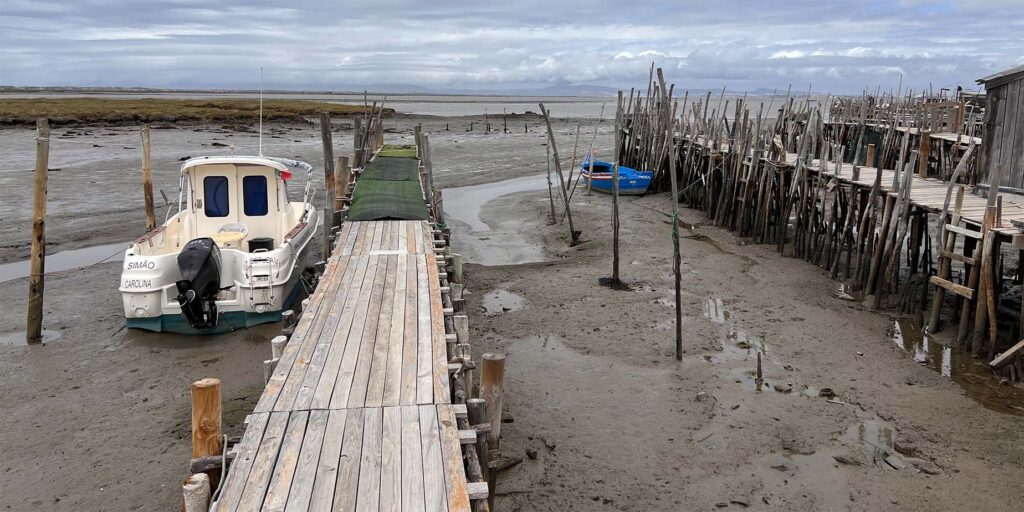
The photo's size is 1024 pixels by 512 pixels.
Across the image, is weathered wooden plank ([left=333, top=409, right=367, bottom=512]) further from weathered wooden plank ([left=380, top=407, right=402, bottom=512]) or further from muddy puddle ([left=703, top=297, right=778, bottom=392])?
muddy puddle ([left=703, top=297, right=778, bottom=392])

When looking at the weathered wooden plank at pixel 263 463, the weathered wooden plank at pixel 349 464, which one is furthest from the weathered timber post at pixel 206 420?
the weathered wooden plank at pixel 349 464

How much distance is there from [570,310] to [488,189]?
1434 cm

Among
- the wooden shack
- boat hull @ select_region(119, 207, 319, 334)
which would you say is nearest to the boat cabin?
boat hull @ select_region(119, 207, 319, 334)

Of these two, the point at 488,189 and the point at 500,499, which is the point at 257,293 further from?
the point at 488,189

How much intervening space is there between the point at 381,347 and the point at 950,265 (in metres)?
8.32

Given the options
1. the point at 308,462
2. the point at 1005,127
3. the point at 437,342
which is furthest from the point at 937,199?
the point at 308,462

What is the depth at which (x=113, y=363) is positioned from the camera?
32.3 ft

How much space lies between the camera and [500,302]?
12.5m

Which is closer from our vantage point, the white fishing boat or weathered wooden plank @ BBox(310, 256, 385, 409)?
weathered wooden plank @ BBox(310, 256, 385, 409)

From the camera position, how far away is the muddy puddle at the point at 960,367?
8.45m

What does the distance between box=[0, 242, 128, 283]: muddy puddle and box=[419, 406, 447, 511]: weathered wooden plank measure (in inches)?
470

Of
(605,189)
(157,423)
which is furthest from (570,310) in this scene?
(605,189)

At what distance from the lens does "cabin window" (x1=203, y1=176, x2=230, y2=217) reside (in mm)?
12930

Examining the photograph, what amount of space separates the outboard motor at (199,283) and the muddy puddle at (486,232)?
5.94 m
